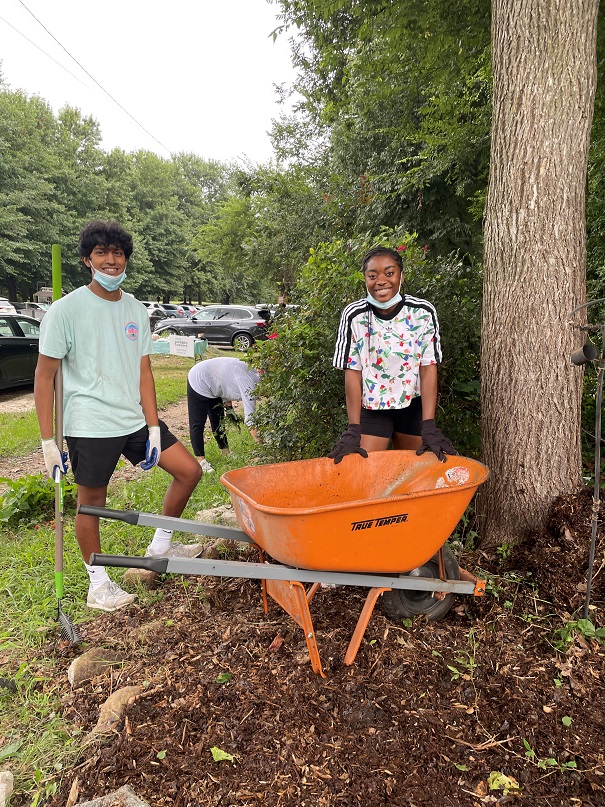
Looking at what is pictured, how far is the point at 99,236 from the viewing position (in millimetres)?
2752

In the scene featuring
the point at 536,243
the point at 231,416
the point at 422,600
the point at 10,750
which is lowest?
the point at 10,750

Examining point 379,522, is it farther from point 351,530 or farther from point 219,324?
point 219,324

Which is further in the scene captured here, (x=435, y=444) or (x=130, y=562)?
(x=435, y=444)

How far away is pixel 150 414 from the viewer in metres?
3.13

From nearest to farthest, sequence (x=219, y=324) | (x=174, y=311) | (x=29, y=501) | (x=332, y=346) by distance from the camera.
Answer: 1. (x=332, y=346)
2. (x=29, y=501)
3. (x=219, y=324)
4. (x=174, y=311)

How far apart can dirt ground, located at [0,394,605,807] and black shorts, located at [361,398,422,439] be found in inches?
31.5

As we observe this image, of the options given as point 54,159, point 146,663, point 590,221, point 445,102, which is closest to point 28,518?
point 146,663

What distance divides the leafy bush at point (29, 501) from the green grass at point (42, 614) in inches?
0.8

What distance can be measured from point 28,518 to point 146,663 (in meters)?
2.43

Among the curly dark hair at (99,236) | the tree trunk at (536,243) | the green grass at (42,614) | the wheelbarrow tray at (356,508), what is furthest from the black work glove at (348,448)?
the curly dark hair at (99,236)

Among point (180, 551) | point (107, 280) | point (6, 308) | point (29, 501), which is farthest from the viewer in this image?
point (6, 308)

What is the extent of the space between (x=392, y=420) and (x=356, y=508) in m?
1.07

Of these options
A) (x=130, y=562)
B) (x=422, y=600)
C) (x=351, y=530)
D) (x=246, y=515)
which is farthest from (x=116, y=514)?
(x=422, y=600)

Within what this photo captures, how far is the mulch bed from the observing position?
1.87m
